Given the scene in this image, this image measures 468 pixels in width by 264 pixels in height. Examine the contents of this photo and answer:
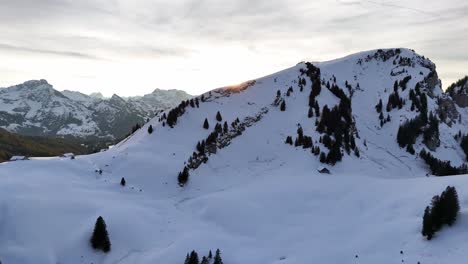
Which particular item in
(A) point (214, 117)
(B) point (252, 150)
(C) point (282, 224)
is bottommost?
(C) point (282, 224)

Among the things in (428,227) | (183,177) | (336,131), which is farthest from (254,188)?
(336,131)

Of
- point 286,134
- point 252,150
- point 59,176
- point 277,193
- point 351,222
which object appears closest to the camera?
point 351,222

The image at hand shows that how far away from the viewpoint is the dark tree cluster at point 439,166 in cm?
10297

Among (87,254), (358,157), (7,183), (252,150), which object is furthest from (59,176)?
(358,157)

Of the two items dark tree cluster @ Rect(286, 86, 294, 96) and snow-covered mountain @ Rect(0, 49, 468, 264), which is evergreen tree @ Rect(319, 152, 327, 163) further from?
dark tree cluster @ Rect(286, 86, 294, 96)

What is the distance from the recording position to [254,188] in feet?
221

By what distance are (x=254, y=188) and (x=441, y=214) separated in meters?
33.3

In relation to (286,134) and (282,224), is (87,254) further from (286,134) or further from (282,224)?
(286,134)

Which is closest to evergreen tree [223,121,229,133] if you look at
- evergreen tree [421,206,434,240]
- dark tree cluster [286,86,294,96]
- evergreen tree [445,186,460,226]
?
dark tree cluster [286,86,294,96]

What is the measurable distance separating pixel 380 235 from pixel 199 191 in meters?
33.5

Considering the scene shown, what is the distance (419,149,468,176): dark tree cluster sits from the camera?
103m

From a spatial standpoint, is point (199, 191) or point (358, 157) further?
point (358, 157)

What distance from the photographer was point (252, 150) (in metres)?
85.6

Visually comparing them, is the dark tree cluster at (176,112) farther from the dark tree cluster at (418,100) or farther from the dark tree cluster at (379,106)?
the dark tree cluster at (418,100)
